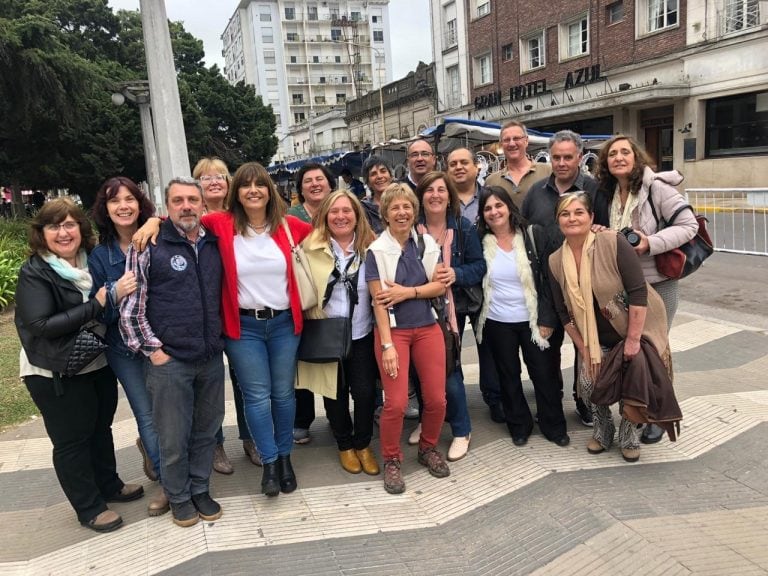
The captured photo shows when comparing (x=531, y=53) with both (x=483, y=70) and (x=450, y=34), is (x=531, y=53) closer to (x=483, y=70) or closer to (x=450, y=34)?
(x=483, y=70)

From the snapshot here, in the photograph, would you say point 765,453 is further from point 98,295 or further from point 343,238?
point 98,295

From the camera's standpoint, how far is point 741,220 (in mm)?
11648

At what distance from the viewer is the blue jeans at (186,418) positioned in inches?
114

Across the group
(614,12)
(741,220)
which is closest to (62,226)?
(741,220)

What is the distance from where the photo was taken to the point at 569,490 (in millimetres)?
3158

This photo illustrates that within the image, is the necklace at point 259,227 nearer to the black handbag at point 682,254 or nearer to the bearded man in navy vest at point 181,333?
the bearded man in navy vest at point 181,333

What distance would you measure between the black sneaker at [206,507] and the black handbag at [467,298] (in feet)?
6.05

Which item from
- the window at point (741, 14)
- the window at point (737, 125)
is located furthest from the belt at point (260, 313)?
the window at point (737, 125)

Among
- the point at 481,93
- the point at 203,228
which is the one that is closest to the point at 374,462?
the point at 203,228

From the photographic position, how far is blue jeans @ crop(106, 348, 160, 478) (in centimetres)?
305

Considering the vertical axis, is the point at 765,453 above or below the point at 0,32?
below

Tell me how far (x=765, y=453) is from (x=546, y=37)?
24.7m

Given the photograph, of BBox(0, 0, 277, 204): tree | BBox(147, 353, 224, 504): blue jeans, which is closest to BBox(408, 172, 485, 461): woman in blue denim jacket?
BBox(147, 353, 224, 504): blue jeans

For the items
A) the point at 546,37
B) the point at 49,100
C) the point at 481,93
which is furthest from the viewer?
the point at 481,93
